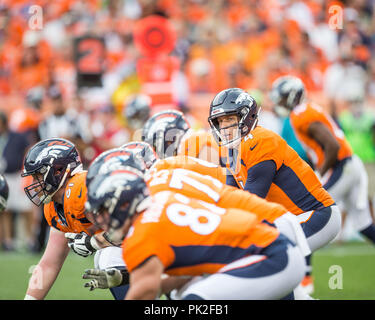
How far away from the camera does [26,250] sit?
9.40m

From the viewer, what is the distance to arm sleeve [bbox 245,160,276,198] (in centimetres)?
441

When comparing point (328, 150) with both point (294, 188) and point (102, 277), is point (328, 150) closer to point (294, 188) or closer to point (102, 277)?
point (294, 188)

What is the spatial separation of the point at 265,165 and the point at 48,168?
1482 millimetres

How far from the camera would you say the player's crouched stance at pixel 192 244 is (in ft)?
10.3

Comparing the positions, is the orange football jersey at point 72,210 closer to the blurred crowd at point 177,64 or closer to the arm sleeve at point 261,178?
the arm sleeve at point 261,178

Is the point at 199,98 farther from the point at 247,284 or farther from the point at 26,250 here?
the point at 247,284

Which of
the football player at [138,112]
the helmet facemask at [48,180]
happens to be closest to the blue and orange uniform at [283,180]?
the helmet facemask at [48,180]

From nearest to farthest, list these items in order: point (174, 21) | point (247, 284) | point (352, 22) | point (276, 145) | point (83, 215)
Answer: point (247, 284) → point (83, 215) → point (276, 145) → point (352, 22) → point (174, 21)

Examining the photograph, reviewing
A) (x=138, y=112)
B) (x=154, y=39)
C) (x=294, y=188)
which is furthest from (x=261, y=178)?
(x=154, y=39)

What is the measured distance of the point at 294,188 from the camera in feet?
15.1

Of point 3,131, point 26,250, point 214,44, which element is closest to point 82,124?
point 3,131

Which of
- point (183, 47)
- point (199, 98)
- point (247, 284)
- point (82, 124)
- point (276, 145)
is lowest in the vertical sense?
point (247, 284)

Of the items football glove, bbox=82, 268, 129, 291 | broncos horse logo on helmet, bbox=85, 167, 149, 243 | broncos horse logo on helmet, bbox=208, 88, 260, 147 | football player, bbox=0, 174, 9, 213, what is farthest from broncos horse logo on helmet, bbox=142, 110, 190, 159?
broncos horse logo on helmet, bbox=85, 167, 149, 243

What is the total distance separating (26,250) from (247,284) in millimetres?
6653
